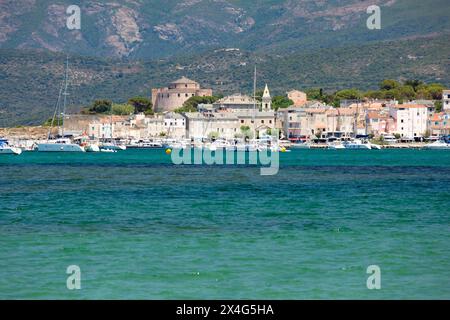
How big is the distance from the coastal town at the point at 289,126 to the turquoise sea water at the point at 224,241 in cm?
8905

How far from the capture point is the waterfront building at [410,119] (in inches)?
5413

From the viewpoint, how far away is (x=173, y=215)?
34406mm

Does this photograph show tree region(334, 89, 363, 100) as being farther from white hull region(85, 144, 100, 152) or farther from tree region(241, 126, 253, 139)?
white hull region(85, 144, 100, 152)

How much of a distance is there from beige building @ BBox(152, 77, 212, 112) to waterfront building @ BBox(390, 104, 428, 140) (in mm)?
47453

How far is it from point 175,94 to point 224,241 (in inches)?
6001

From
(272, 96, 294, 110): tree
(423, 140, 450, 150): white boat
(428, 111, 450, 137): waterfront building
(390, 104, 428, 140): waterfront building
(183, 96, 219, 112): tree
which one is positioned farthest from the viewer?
(183, 96, 219, 112): tree

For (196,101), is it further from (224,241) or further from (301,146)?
(224,241)

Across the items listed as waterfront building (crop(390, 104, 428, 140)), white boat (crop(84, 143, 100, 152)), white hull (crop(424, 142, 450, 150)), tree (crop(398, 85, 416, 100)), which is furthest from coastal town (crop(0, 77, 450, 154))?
white boat (crop(84, 143, 100, 152))

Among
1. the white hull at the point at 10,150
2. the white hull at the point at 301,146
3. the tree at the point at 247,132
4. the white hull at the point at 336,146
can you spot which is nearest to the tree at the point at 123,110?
the tree at the point at 247,132

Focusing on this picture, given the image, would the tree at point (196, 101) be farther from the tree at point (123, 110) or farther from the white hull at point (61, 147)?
the white hull at point (61, 147)

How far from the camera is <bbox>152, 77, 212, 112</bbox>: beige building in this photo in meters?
179
